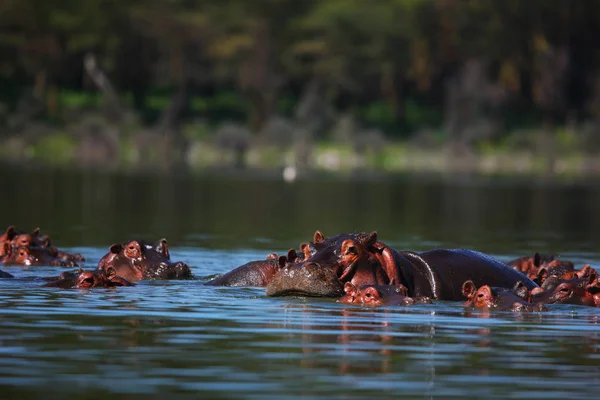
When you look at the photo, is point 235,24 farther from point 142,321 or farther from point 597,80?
point 142,321

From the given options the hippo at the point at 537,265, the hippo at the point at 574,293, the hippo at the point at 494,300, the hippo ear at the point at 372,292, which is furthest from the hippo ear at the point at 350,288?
the hippo at the point at 537,265

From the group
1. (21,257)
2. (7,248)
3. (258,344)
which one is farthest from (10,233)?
(258,344)

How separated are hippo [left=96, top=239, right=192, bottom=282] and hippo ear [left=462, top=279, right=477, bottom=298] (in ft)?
10.5

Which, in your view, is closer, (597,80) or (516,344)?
(516,344)

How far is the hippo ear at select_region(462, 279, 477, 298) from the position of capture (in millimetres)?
13625

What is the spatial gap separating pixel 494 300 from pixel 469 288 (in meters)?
0.23

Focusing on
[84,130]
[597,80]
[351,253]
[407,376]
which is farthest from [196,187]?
[407,376]

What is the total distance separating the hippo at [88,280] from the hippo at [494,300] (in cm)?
323

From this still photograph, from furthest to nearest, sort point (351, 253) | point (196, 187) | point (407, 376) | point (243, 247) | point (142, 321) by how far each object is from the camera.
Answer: point (196, 187)
point (243, 247)
point (351, 253)
point (142, 321)
point (407, 376)

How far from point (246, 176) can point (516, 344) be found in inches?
1705

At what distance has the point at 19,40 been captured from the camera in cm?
7238

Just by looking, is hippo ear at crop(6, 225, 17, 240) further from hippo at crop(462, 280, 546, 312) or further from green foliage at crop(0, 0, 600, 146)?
green foliage at crop(0, 0, 600, 146)

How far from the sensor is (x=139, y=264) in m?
15.6

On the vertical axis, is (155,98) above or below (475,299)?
above
